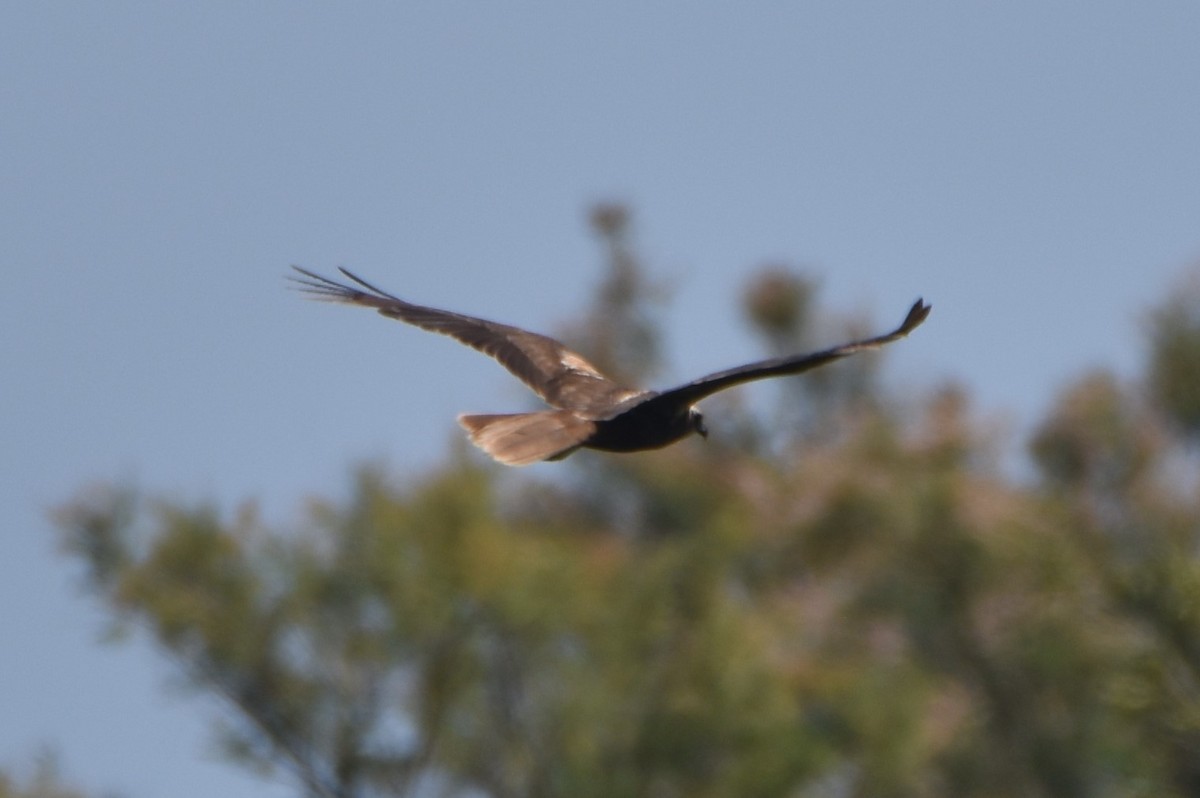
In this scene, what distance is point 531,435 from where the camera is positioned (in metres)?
7.11

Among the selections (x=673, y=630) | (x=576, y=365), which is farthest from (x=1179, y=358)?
(x=576, y=365)

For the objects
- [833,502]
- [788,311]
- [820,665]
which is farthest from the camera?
[788,311]

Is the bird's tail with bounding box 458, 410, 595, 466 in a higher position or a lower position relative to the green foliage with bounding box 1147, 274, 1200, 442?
lower

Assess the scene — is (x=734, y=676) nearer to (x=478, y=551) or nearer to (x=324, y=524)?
(x=478, y=551)

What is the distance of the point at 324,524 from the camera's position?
1808 cm

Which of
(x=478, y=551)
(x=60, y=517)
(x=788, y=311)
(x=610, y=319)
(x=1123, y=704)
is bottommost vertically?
(x=1123, y=704)

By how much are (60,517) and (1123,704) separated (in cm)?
1035

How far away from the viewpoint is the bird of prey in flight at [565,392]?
6523mm

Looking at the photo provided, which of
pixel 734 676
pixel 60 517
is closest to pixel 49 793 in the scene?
pixel 60 517

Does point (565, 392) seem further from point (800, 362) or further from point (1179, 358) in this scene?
point (1179, 358)

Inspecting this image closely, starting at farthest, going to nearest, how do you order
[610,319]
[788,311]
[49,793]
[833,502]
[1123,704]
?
[610,319] < [788,311] < [833,502] < [49,793] < [1123,704]

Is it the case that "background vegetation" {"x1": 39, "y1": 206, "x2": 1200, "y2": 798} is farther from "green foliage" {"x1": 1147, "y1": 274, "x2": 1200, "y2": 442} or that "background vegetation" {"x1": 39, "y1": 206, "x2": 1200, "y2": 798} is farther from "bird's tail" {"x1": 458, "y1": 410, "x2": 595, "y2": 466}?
"bird's tail" {"x1": 458, "y1": 410, "x2": 595, "y2": 466}

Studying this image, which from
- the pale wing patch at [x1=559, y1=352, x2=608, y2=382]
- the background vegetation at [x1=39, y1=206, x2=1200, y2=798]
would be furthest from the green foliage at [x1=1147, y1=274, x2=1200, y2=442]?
the pale wing patch at [x1=559, y1=352, x2=608, y2=382]

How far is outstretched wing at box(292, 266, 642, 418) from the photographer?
812cm
